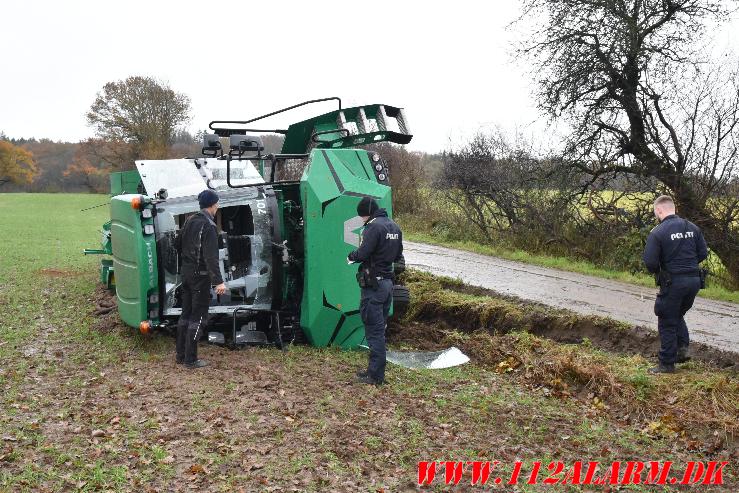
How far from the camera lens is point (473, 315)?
10.5 meters

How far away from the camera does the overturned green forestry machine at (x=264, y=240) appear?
7.88 metres

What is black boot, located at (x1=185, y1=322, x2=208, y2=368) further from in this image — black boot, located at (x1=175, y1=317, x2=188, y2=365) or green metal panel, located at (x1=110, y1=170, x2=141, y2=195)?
green metal panel, located at (x1=110, y1=170, x2=141, y2=195)

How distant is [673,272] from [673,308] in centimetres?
39

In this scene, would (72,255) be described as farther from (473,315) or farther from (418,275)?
(473,315)

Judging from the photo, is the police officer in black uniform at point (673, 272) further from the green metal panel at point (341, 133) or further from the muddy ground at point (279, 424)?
the green metal panel at point (341, 133)

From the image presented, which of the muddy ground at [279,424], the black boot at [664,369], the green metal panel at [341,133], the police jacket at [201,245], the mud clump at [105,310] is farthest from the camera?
the mud clump at [105,310]

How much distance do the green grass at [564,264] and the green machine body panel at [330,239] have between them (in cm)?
704

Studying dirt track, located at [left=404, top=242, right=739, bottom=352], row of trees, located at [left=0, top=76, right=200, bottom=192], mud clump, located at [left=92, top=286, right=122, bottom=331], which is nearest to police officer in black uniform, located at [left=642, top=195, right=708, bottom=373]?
dirt track, located at [left=404, top=242, right=739, bottom=352]

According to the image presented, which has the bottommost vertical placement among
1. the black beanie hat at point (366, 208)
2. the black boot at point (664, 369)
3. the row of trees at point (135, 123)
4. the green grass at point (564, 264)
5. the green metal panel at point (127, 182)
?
the black boot at point (664, 369)

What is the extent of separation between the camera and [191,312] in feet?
25.1

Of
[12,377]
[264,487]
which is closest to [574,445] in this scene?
[264,487]

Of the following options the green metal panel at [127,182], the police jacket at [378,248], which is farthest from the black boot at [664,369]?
the green metal panel at [127,182]

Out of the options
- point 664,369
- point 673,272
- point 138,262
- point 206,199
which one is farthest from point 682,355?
point 138,262

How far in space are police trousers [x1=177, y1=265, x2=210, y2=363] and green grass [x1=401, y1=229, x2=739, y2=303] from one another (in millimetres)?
8729
